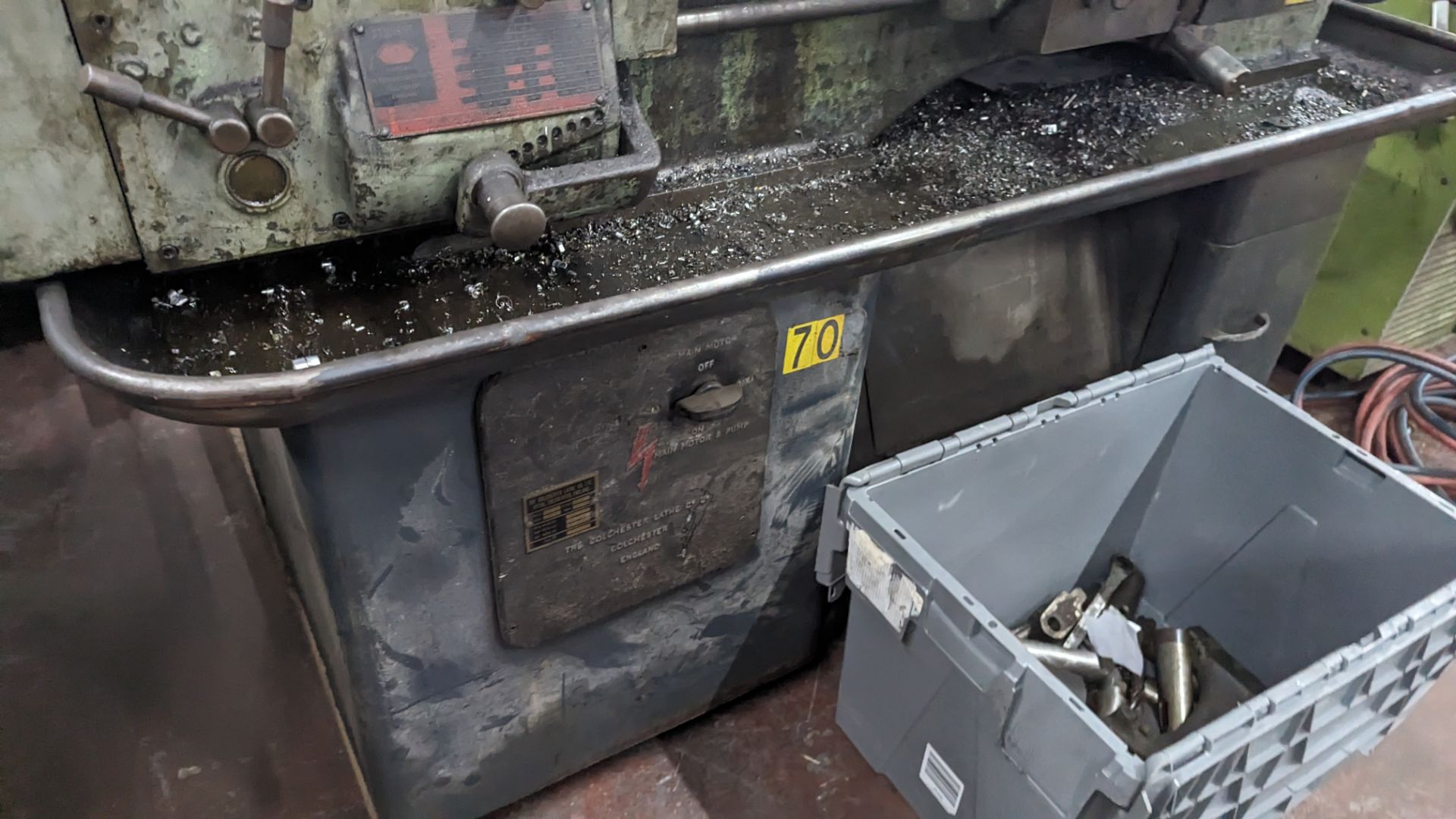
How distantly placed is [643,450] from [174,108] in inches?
23.8

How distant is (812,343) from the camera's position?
1279 millimetres

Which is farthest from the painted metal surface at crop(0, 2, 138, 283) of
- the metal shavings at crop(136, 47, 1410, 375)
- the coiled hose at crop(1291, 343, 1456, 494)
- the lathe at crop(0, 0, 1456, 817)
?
the coiled hose at crop(1291, 343, 1456, 494)

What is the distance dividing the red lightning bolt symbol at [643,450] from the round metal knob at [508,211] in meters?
0.32

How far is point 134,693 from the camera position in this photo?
1.60m

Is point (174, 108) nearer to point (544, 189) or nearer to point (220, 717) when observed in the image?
point (544, 189)

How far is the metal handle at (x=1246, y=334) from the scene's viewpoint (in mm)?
1793

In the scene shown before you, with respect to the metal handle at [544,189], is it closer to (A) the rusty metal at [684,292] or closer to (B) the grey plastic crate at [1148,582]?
(A) the rusty metal at [684,292]

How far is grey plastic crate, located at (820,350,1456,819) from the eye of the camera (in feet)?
3.55

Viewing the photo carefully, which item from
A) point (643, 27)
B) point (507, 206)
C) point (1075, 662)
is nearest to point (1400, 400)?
point (1075, 662)

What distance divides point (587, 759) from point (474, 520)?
1.76ft

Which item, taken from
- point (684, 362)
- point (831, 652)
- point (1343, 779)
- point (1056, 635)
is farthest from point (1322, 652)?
point (684, 362)

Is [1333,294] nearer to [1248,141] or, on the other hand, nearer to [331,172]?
[1248,141]

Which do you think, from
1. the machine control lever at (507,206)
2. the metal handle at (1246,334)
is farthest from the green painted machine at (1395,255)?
the machine control lever at (507,206)

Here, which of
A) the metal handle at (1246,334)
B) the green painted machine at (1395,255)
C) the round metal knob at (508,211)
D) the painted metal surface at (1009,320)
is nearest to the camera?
the round metal knob at (508,211)
